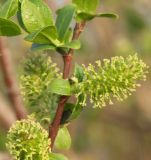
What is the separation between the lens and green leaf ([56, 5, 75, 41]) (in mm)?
878

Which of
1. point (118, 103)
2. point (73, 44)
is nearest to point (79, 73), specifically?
point (73, 44)

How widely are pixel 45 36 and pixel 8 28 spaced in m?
0.06

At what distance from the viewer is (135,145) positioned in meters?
3.26

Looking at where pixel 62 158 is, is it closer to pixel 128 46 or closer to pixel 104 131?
pixel 128 46

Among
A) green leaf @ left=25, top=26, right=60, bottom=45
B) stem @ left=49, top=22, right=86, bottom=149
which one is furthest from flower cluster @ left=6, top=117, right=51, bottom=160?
green leaf @ left=25, top=26, right=60, bottom=45

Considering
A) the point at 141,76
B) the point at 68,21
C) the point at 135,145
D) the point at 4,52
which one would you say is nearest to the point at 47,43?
the point at 68,21

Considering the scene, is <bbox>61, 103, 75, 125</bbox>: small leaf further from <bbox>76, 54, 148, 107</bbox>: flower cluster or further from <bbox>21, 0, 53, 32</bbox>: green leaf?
<bbox>21, 0, 53, 32</bbox>: green leaf

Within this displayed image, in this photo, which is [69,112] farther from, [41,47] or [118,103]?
[118,103]

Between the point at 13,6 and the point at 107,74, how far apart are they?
0.18 m

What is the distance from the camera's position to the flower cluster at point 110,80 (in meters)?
0.84

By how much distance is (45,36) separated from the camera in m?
0.84

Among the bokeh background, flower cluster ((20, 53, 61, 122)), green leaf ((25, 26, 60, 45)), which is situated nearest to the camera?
green leaf ((25, 26, 60, 45))

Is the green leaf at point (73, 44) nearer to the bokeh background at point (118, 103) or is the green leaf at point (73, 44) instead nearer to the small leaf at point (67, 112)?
the small leaf at point (67, 112)

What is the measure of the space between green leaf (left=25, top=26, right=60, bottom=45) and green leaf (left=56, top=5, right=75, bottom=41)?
0.07 ft
